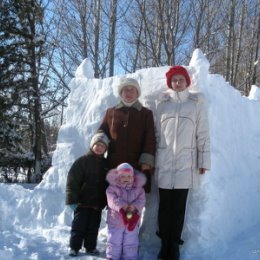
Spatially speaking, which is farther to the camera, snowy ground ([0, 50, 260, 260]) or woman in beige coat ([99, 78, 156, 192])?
snowy ground ([0, 50, 260, 260])

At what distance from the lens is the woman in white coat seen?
404cm

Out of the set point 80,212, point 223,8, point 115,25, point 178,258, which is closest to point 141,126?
point 80,212

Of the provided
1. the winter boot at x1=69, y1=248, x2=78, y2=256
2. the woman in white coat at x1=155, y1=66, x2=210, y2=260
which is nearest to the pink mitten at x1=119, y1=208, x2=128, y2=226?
the woman in white coat at x1=155, y1=66, x2=210, y2=260

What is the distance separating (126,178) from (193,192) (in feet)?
2.77

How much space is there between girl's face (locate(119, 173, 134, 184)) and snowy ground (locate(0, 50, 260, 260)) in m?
0.66

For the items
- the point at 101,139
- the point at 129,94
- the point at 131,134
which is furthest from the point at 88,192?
the point at 129,94

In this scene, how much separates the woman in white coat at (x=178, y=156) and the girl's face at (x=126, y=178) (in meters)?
0.29

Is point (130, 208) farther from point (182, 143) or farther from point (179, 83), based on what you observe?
point (179, 83)

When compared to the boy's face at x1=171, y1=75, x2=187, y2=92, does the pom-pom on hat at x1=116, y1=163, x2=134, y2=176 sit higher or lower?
lower

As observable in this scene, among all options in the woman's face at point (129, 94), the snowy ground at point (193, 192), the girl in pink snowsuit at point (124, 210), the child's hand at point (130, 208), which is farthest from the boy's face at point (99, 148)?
the snowy ground at point (193, 192)

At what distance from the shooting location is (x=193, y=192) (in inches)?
173

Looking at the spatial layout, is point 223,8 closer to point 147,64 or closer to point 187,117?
point 147,64

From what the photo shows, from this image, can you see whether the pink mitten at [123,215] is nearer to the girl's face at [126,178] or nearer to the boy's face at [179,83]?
the girl's face at [126,178]

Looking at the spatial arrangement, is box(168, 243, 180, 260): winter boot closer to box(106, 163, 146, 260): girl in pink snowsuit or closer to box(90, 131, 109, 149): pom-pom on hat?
box(106, 163, 146, 260): girl in pink snowsuit
